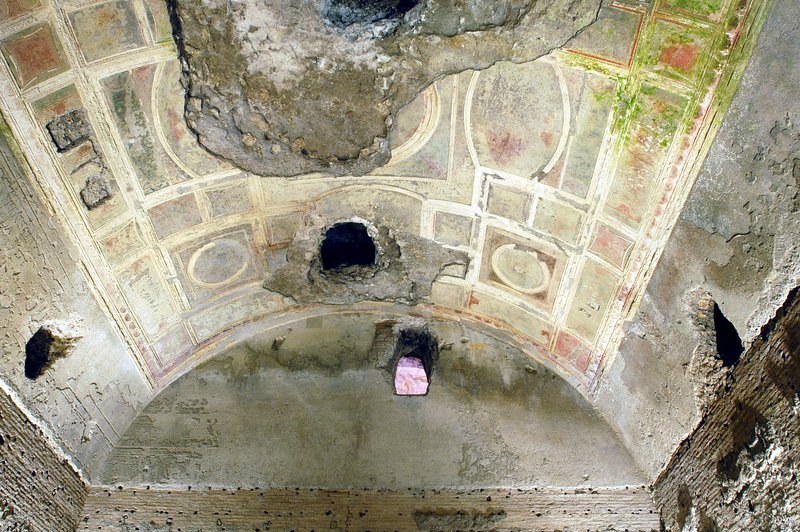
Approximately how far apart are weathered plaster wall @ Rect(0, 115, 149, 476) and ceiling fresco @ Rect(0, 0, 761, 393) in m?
0.16

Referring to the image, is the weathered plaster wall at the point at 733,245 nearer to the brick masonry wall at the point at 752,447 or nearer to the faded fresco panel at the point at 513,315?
the brick masonry wall at the point at 752,447

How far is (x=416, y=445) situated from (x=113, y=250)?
136 inches

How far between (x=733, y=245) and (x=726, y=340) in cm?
93

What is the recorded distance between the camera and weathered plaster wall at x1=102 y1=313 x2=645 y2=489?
6840 mm

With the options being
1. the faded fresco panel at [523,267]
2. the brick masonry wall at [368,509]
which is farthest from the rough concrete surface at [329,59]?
the brick masonry wall at [368,509]

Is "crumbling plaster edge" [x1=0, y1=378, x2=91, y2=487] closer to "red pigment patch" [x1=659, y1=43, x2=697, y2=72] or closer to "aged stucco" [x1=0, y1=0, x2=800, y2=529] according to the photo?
"aged stucco" [x1=0, y1=0, x2=800, y2=529]

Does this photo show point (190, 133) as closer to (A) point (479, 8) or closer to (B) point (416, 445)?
(A) point (479, 8)

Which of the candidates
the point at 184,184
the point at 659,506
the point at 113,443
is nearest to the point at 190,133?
the point at 184,184

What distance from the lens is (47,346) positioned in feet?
19.6

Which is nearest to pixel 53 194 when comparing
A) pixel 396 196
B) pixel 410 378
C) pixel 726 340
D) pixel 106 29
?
pixel 106 29

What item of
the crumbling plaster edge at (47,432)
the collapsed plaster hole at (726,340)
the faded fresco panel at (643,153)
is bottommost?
the crumbling plaster edge at (47,432)

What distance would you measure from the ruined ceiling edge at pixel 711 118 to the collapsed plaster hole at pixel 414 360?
2.29 metres

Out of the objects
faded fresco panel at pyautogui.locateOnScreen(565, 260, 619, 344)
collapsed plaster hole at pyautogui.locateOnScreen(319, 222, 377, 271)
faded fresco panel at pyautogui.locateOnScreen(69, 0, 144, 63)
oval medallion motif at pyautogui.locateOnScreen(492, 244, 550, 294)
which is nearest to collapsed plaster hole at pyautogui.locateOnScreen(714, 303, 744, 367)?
faded fresco panel at pyautogui.locateOnScreen(565, 260, 619, 344)

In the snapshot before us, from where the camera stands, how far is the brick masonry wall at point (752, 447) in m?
4.70
